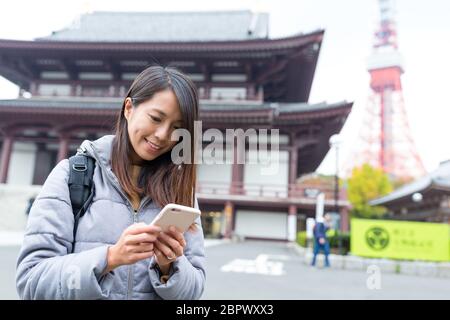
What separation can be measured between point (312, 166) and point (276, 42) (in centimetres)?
916

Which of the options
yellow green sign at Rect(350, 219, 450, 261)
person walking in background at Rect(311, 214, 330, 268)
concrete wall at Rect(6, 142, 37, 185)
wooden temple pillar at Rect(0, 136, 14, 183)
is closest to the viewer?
person walking in background at Rect(311, 214, 330, 268)

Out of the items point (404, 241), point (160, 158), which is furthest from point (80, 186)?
point (404, 241)

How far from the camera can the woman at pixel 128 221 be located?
781mm

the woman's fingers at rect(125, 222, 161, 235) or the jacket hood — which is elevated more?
the jacket hood

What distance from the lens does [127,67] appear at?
1335 cm

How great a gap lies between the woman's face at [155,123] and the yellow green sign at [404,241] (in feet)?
23.8

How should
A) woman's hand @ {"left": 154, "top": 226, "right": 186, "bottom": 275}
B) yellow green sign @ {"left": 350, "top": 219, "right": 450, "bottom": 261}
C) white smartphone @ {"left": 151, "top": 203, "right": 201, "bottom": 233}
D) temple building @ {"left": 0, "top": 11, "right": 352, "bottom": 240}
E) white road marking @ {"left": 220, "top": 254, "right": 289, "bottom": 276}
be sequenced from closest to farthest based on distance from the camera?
white smartphone @ {"left": 151, "top": 203, "right": 201, "bottom": 233} → woman's hand @ {"left": 154, "top": 226, "right": 186, "bottom": 275} → white road marking @ {"left": 220, "top": 254, "right": 289, "bottom": 276} → yellow green sign @ {"left": 350, "top": 219, "right": 450, "bottom": 261} → temple building @ {"left": 0, "top": 11, "right": 352, "bottom": 240}

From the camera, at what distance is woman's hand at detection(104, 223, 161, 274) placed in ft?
2.32

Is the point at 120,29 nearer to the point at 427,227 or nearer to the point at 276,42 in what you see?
the point at 276,42

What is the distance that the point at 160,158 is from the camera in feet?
3.43

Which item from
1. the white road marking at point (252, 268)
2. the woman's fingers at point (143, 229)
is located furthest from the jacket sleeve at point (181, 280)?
the white road marking at point (252, 268)

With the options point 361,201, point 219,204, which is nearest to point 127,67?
point 219,204

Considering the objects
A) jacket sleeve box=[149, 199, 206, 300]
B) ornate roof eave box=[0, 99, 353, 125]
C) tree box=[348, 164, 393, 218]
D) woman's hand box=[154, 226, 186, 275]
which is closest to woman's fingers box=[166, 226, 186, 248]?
woman's hand box=[154, 226, 186, 275]

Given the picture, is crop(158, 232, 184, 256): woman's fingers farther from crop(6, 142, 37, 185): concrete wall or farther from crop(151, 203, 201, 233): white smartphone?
crop(6, 142, 37, 185): concrete wall
